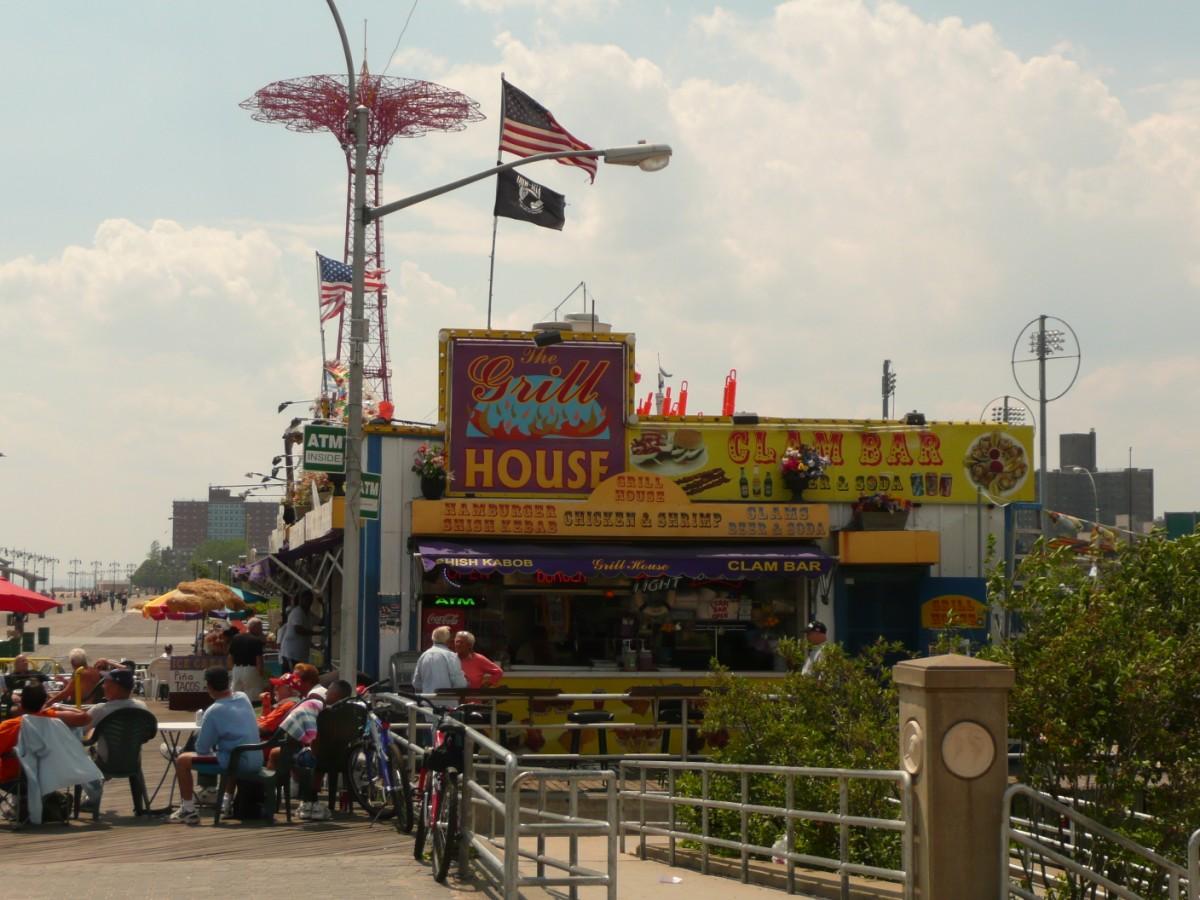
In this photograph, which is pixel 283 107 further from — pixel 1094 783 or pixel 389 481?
pixel 1094 783

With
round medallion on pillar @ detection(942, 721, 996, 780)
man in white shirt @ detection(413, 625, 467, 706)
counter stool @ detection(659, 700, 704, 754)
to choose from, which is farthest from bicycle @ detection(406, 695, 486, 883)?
counter stool @ detection(659, 700, 704, 754)

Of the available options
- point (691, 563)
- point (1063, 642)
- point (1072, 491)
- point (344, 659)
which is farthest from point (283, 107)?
point (1072, 491)

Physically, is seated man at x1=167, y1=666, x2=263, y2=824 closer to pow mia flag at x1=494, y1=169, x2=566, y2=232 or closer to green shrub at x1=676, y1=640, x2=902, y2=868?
green shrub at x1=676, y1=640, x2=902, y2=868

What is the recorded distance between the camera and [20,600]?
22.2m

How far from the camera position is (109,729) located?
1426cm

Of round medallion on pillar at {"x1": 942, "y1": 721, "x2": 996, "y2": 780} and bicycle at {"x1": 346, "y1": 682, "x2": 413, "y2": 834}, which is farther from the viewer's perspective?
bicycle at {"x1": 346, "y1": 682, "x2": 413, "y2": 834}

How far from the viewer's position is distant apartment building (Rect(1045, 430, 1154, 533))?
10656cm

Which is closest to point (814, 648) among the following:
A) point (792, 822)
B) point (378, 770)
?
point (792, 822)

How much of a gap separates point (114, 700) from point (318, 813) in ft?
7.32

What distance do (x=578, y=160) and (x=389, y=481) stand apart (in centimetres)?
524

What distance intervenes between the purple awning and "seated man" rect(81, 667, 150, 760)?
6.58 metres

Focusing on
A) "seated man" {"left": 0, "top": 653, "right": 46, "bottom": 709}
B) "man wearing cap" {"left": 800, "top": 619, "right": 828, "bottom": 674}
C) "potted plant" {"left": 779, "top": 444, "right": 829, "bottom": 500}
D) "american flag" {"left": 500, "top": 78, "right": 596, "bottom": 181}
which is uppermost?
"american flag" {"left": 500, "top": 78, "right": 596, "bottom": 181}

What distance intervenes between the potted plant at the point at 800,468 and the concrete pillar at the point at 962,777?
46.2 feet

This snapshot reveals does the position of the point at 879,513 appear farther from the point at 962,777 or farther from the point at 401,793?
the point at 962,777
